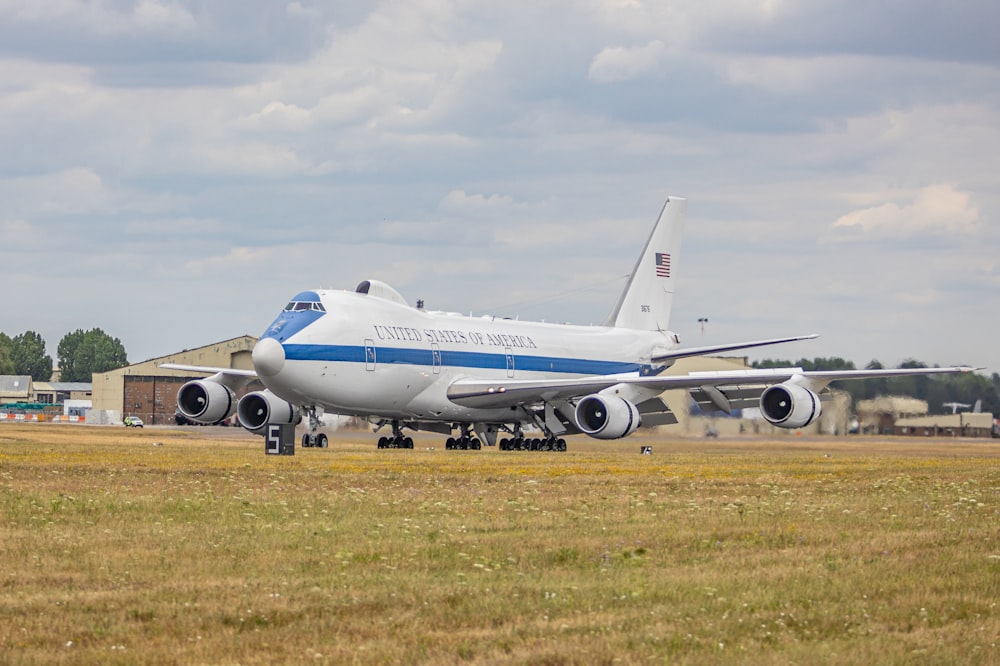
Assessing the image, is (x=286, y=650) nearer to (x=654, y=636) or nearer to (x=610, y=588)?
(x=654, y=636)

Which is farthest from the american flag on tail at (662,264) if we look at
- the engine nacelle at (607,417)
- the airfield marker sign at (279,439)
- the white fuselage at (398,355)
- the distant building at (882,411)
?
the airfield marker sign at (279,439)

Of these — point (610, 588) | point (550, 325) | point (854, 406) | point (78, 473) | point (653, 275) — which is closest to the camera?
point (610, 588)

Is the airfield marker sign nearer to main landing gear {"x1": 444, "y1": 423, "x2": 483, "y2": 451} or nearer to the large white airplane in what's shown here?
the large white airplane

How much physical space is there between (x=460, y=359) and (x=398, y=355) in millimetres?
3941

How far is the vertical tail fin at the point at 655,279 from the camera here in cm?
6059

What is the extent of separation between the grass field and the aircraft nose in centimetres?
1564

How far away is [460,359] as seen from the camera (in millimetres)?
47906

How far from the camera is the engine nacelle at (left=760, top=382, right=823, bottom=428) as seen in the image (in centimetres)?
4319

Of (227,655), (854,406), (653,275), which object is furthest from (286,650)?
(653,275)

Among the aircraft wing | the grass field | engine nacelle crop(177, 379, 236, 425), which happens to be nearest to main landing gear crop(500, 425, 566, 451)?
the aircraft wing

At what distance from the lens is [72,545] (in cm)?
1427

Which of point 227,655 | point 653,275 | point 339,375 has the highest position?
point 653,275

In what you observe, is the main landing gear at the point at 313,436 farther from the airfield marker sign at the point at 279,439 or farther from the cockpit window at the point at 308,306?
the airfield marker sign at the point at 279,439

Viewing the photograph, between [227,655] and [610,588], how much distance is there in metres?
3.86
